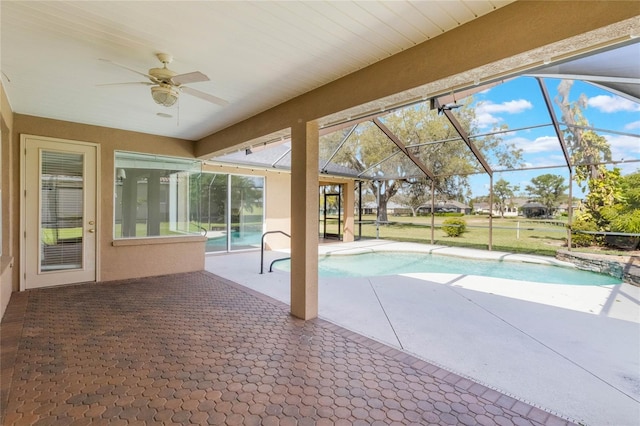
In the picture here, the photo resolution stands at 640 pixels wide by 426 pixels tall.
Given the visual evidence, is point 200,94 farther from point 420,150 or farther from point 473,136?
point 420,150

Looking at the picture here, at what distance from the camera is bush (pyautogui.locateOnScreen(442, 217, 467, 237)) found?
38.9 ft

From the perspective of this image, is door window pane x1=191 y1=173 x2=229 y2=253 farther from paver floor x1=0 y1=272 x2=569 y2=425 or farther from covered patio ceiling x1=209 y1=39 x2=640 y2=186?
paver floor x1=0 y1=272 x2=569 y2=425

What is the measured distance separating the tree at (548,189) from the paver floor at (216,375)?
974cm

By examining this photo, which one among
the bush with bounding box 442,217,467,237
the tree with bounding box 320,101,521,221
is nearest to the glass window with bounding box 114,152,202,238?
the tree with bounding box 320,101,521,221

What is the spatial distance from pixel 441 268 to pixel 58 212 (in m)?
8.52

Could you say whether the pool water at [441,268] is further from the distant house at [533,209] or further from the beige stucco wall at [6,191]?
the beige stucco wall at [6,191]

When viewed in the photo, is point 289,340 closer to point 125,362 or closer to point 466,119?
point 125,362

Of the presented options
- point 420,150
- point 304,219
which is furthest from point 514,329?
point 420,150

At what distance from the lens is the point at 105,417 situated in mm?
1991

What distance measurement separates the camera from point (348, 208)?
467 inches

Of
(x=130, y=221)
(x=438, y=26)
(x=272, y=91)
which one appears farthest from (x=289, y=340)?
(x=130, y=221)

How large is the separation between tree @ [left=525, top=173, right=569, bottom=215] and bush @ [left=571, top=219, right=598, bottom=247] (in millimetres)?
1018

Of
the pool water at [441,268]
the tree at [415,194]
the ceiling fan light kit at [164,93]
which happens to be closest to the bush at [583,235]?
the pool water at [441,268]

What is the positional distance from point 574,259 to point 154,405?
9.84 metres
